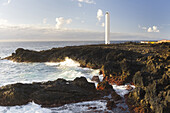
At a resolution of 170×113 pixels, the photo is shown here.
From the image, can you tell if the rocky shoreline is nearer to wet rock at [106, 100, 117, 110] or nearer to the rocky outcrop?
the rocky outcrop

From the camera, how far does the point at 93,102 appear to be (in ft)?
34.6

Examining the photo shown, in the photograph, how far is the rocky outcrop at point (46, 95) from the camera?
10.5 meters

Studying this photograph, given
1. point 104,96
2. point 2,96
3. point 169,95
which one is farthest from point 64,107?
point 169,95

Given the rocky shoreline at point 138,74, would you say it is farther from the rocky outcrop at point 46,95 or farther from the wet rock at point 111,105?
the wet rock at point 111,105

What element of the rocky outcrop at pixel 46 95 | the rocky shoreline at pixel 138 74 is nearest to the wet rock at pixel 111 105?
the rocky shoreline at pixel 138 74

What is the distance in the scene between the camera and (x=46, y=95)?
35.5 feet

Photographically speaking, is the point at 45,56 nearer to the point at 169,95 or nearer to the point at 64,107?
the point at 64,107

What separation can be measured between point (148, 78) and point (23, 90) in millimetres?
10087

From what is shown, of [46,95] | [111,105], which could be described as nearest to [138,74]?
[111,105]

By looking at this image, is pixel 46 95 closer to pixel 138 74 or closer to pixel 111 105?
pixel 111 105

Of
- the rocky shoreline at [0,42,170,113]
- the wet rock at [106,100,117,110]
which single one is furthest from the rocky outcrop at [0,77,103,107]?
the wet rock at [106,100,117,110]

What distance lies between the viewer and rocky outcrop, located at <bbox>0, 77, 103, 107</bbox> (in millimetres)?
10469

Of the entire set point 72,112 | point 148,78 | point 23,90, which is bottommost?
point 72,112

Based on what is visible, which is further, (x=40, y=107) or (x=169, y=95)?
(x=40, y=107)
